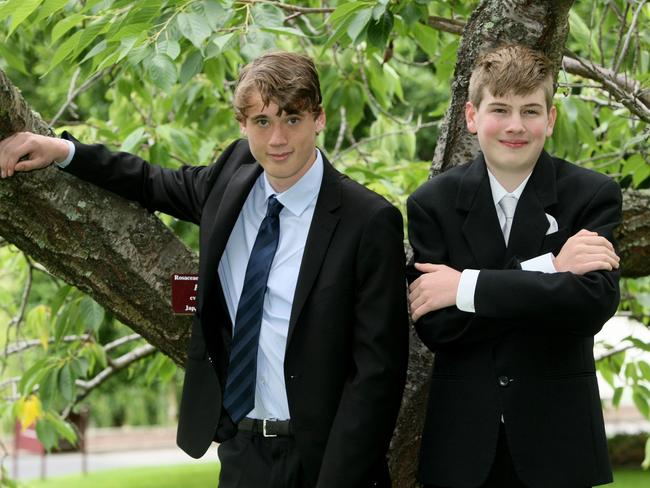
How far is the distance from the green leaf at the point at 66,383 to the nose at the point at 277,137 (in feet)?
5.71

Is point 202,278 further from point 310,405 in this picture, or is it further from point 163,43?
point 163,43

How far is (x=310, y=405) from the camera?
2.51m

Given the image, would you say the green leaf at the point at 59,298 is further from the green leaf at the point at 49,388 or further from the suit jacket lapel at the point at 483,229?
the suit jacket lapel at the point at 483,229

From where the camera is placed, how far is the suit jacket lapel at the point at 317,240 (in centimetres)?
253

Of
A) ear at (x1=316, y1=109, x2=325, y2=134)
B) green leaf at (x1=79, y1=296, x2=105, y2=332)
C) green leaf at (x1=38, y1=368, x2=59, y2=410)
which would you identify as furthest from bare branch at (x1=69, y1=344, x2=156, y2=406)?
ear at (x1=316, y1=109, x2=325, y2=134)

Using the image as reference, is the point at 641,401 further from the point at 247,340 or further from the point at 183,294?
the point at 247,340

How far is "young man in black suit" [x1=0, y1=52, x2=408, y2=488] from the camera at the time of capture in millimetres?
2482

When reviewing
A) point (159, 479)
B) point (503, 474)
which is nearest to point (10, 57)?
point (503, 474)

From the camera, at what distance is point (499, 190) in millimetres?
2672

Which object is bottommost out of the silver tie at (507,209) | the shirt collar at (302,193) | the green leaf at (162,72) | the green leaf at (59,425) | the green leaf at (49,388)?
the green leaf at (59,425)

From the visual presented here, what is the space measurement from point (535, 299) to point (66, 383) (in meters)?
2.15

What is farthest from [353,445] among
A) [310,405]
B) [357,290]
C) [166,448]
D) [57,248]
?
[166,448]

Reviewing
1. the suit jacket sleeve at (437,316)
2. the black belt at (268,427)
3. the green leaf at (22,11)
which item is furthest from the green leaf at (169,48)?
the black belt at (268,427)

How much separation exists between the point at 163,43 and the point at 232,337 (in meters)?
0.91
